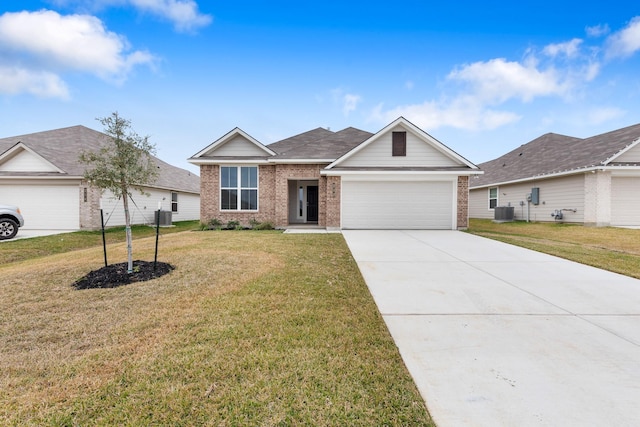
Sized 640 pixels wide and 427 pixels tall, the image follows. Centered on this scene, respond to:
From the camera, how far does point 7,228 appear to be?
1172 cm

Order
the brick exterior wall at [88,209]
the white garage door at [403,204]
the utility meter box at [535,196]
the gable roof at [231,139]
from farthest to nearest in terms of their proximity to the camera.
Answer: the utility meter box at [535,196], the brick exterior wall at [88,209], the gable roof at [231,139], the white garage door at [403,204]

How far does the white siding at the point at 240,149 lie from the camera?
1449cm

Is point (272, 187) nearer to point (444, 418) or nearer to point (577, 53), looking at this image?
point (444, 418)

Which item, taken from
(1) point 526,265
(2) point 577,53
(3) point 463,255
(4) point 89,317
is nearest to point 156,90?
(4) point 89,317

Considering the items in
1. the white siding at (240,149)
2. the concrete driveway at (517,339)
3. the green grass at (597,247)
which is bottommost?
the concrete driveway at (517,339)

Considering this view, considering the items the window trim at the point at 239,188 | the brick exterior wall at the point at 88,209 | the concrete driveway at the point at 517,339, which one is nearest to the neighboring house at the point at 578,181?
the concrete driveway at the point at 517,339

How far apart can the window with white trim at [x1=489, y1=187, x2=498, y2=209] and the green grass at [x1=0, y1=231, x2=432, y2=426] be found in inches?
838

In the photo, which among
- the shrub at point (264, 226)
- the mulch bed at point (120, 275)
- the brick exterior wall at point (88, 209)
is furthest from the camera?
the brick exterior wall at point (88, 209)

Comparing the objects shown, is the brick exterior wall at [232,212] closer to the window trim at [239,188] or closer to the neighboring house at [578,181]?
the window trim at [239,188]

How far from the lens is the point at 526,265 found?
6.62m

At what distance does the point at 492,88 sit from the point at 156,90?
21.6 metres

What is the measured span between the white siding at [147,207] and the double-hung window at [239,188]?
10.2 feet

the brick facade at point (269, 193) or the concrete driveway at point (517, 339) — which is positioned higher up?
the brick facade at point (269, 193)

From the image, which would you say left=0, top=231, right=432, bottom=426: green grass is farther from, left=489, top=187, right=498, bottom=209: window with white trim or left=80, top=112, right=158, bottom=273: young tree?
left=489, top=187, right=498, bottom=209: window with white trim
